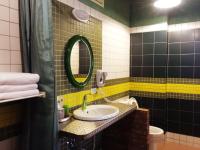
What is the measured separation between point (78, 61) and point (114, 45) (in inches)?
35.0

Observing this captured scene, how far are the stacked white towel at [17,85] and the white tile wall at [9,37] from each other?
0.25 m

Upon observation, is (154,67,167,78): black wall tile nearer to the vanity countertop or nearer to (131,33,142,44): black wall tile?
(131,33,142,44): black wall tile

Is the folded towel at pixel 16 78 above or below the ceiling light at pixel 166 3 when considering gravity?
below

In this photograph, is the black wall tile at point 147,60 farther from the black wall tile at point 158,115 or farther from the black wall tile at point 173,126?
the black wall tile at point 173,126

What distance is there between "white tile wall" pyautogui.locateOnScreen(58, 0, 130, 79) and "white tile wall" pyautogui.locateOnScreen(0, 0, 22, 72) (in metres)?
0.81

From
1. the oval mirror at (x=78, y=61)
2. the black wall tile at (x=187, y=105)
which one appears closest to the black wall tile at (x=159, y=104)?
the black wall tile at (x=187, y=105)

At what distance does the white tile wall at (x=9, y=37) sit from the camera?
4.25ft

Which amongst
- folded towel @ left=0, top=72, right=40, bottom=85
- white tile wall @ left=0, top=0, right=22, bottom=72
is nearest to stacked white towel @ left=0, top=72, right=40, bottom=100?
folded towel @ left=0, top=72, right=40, bottom=85

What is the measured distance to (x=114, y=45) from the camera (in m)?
2.75

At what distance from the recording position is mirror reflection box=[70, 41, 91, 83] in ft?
6.49

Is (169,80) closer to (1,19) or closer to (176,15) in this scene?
(176,15)

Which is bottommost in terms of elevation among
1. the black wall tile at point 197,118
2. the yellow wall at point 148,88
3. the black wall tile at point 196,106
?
the black wall tile at point 197,118

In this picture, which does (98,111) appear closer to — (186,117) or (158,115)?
(158,115)

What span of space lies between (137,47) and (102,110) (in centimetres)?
151
